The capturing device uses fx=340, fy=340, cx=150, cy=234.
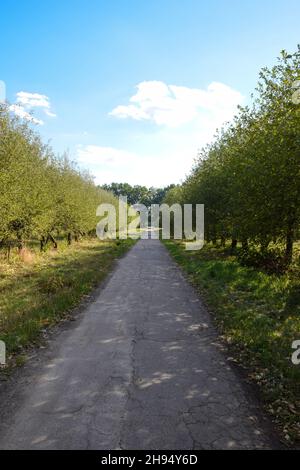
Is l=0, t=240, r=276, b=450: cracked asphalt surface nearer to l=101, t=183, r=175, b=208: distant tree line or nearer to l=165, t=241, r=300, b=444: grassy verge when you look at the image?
l=165, t=241, r=300, b=444: grassy verge

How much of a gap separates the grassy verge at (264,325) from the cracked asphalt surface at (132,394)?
0.42 metres

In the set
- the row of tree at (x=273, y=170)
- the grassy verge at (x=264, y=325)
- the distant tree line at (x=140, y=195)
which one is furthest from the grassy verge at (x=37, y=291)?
the distant tree line at (x=140, y=195)

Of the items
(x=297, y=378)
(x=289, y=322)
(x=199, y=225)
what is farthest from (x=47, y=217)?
(x=297, y=378)

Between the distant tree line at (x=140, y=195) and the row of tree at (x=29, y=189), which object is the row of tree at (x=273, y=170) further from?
the distant tree line at (x=140, y=195)

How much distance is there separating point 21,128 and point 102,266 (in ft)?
38.1

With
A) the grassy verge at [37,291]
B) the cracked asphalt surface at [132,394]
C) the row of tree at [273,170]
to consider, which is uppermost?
the row of tree at [273,170]

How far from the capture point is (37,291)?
1496cm

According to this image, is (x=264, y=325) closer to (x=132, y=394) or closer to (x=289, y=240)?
(x=132, y=394)

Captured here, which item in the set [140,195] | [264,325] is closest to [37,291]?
[264,325]

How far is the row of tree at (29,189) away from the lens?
2002cm

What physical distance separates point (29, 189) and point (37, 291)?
1074 centimetres

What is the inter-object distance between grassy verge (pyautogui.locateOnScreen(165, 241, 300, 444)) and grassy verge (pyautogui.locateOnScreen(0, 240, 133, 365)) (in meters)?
5.40

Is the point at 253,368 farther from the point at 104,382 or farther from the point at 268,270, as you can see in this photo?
the point at 268,270

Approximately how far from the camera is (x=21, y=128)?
80.3ft
